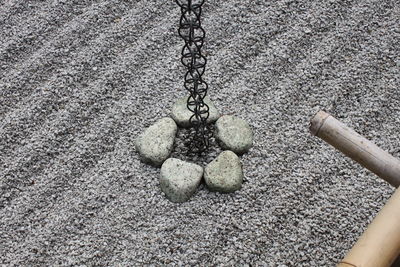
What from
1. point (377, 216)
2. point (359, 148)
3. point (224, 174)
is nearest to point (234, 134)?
point (224, 174)

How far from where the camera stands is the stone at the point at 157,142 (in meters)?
1.61

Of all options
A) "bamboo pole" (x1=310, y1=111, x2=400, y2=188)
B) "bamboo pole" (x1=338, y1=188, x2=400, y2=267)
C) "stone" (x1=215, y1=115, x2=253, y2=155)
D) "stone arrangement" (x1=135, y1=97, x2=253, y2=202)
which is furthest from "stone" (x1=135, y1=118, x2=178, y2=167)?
"bamboo pole" (x1=338, y1=188, x2=400, y2=267)

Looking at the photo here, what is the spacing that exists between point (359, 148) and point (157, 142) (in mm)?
784

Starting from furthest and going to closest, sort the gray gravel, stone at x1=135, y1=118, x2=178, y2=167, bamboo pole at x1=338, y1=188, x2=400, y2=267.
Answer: stone at x1=135, y1=118, x2=178, y2=167, the gray gravel, bamboo pole at x1=338, y1=188, x2=400, y2=267

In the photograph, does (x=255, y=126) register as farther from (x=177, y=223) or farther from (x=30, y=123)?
(x=30, y=123)

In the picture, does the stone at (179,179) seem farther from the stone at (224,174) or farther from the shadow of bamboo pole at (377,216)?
the shadow of bamboo pole at (377,216)

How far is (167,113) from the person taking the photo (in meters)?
1.78

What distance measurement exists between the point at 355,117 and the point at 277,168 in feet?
1.20

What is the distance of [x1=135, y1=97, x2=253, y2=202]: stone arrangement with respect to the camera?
1527 millimetres

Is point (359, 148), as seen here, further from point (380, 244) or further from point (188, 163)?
point (188, 163)

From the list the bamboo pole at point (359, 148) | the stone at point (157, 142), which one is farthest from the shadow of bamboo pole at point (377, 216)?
the stone at point (157, 142)

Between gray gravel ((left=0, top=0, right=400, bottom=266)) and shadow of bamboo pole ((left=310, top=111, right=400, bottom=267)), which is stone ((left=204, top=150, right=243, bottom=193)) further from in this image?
shadow of bamboo pole ((left=310, top=111, right=400, bottom=267))

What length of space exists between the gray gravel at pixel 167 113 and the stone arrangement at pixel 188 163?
4 cm

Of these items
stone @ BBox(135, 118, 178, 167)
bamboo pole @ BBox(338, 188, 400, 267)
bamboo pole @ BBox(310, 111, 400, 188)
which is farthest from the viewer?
stone @ BBox(135, 118, 178, 167)
